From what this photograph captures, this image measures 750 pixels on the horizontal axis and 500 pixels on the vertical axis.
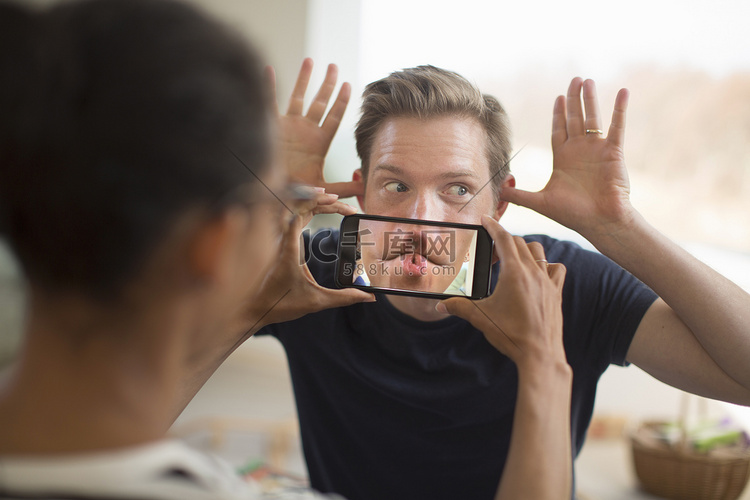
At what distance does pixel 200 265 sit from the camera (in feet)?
1.04

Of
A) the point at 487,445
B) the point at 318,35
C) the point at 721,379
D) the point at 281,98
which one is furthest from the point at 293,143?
the point at 721,379

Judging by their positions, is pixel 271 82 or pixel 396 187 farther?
pixel 396 187

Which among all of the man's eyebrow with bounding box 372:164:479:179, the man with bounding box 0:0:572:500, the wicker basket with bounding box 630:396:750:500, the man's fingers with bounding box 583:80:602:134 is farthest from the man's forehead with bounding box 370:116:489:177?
the wicker basket with bounding box 630:396:750:500

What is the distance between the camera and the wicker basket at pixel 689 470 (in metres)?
1.06

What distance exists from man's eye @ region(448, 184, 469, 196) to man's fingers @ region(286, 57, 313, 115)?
176 mm

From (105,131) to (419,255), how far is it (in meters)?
0.34

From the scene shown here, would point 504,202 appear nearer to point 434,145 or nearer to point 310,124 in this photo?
point 434,145

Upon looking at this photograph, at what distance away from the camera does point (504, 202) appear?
669 millimetres

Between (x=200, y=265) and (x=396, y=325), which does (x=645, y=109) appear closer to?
(x=396, y=325)

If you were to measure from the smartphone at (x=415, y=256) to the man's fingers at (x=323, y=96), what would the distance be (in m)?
0.13

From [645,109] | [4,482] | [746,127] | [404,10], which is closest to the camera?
[4,482]

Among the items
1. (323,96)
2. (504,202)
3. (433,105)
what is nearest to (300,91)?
(323,96)

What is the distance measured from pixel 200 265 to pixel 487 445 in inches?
18.2

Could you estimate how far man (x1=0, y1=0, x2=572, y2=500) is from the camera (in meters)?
0.28
